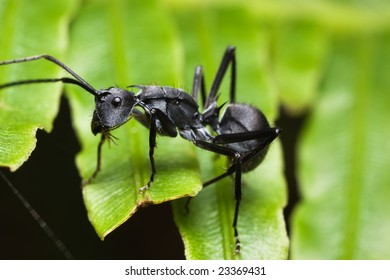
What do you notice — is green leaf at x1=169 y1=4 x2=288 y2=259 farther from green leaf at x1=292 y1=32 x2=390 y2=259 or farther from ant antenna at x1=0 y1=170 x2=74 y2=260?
ant antenna at x1=0 y1=170 x2=74 y2=260

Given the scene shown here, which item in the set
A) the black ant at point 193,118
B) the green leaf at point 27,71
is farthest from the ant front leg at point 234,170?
the green leaf at point 27,71

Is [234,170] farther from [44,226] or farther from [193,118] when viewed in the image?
[44,226]

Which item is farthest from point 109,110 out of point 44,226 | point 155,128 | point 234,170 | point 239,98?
point 239,98

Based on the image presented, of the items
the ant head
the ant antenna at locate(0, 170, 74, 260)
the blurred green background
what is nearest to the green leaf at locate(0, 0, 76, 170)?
the blurred green background

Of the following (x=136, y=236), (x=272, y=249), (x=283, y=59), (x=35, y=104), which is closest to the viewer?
(x=272, y=249)

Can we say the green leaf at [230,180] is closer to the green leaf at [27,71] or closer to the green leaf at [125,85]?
the green leaf at [125,85]
